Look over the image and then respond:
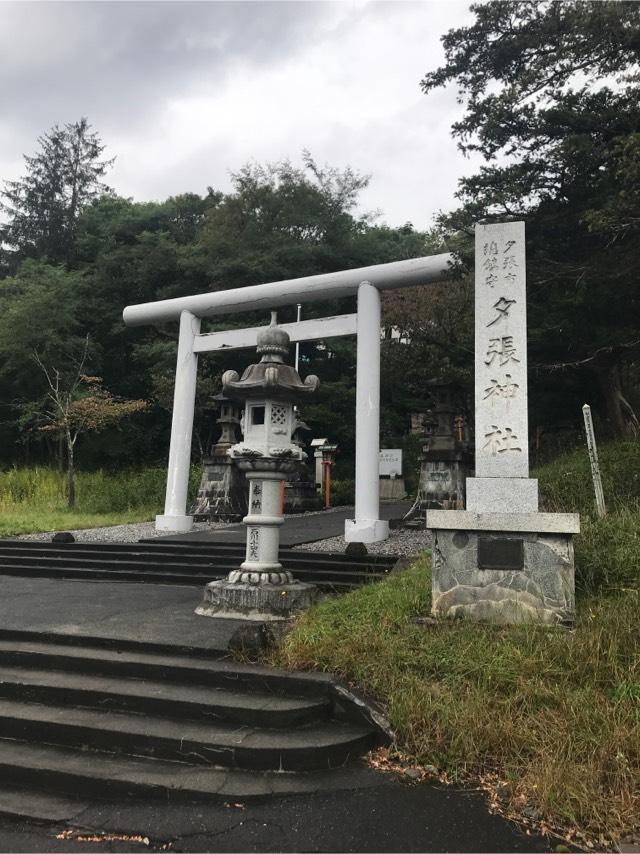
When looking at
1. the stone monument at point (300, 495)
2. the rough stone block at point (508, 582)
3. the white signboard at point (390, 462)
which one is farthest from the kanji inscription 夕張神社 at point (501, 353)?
the white signboard at point (390, 462)

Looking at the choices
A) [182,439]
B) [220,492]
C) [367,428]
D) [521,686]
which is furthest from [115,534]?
[521,686]

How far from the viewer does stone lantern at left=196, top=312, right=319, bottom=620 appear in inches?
230

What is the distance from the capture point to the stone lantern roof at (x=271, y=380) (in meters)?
6.17

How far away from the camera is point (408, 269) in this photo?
34.3 ft

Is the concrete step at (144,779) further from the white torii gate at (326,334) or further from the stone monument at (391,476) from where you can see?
the stone monument at (391,476)

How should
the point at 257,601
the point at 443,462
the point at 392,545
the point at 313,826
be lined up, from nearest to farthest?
1. the point at 313,826
2. the point at 257,601
3. the point at 392,545
4. the point at 443,462

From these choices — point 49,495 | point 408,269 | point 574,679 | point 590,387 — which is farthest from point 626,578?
point 49,495

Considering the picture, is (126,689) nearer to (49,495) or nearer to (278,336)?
(278,336)

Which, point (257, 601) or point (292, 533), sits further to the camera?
point (292, 533)

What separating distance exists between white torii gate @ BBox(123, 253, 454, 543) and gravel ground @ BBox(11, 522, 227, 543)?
52cm

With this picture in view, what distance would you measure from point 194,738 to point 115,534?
8.59 meters

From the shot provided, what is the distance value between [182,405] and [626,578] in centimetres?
925

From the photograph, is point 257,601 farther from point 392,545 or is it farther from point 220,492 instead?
point 220,492

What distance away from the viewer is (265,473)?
6203 mm
